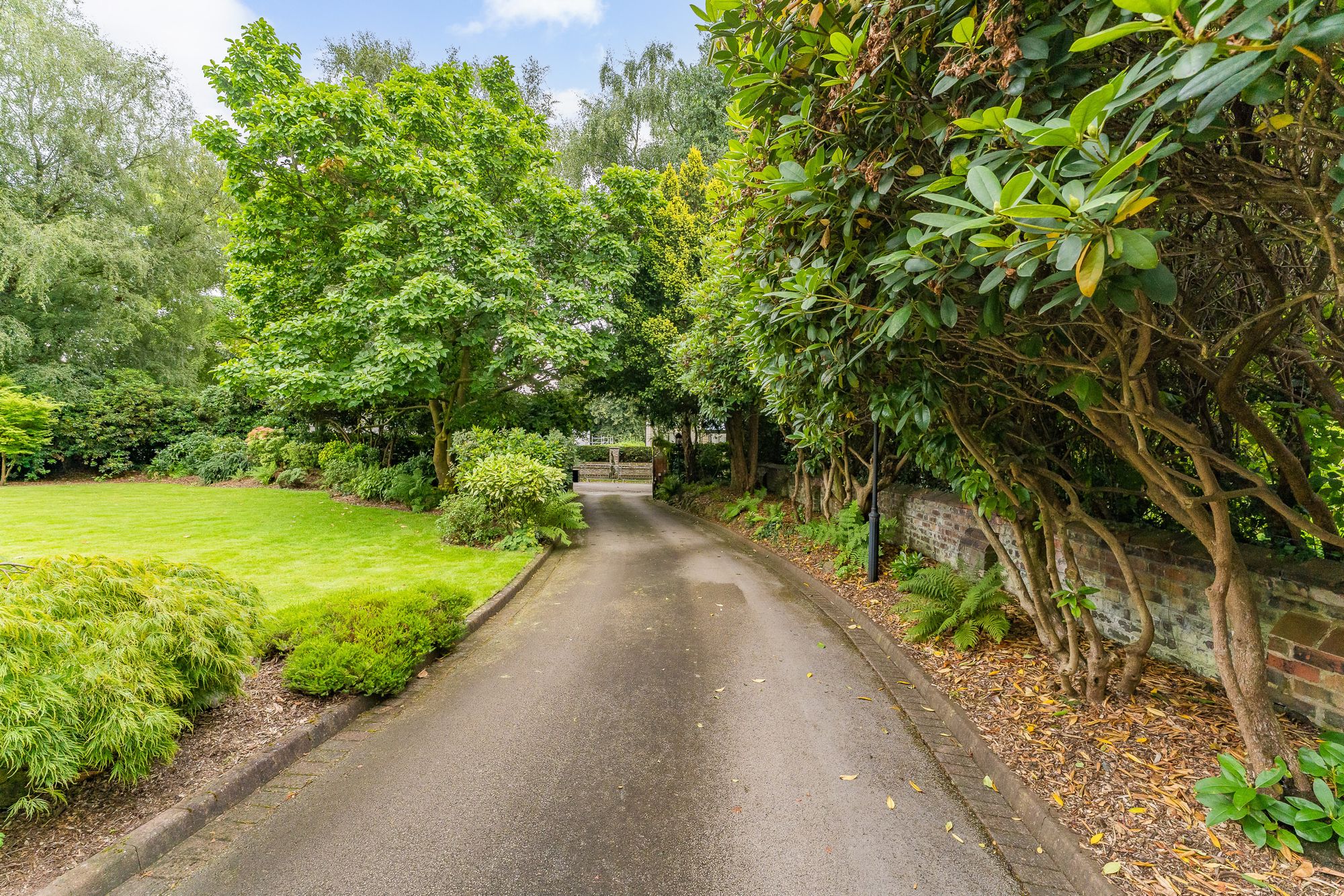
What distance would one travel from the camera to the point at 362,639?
3910 millimetres

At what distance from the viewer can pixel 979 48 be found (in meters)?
1.99

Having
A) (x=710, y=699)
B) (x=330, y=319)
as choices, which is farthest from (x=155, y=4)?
(x=710, y=699)

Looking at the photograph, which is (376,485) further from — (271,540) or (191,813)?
(191,813)

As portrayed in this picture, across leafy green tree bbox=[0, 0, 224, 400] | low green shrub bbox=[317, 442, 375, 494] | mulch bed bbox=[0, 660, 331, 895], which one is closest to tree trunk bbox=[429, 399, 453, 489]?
low green shrub bbox=[317, 442, 375, 494]

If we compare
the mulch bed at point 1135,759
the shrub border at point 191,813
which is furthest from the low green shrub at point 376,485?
the mulch bed at point 1135,759

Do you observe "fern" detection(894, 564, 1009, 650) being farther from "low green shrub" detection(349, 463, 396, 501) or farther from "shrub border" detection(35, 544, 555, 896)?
"low green shrub" detection(349, 463, 396, 501)

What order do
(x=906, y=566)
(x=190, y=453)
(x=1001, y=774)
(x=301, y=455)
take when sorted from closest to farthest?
(x=1001, y=774) → (x=906, y=566) → (x=301, y=455) → (x=190, y=453)

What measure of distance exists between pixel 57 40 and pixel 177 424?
36.7 feet

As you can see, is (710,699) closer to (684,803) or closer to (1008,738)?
(684,803)

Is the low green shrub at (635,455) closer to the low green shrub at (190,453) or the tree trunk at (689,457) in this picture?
the tree trunk at (689,457)

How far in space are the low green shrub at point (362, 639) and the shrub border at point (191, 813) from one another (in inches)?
7.3

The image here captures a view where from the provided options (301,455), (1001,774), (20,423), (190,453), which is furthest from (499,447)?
(20,423)

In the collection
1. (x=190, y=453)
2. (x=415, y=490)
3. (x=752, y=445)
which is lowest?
(x=415, y=490)

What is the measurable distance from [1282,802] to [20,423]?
23.0 meters
